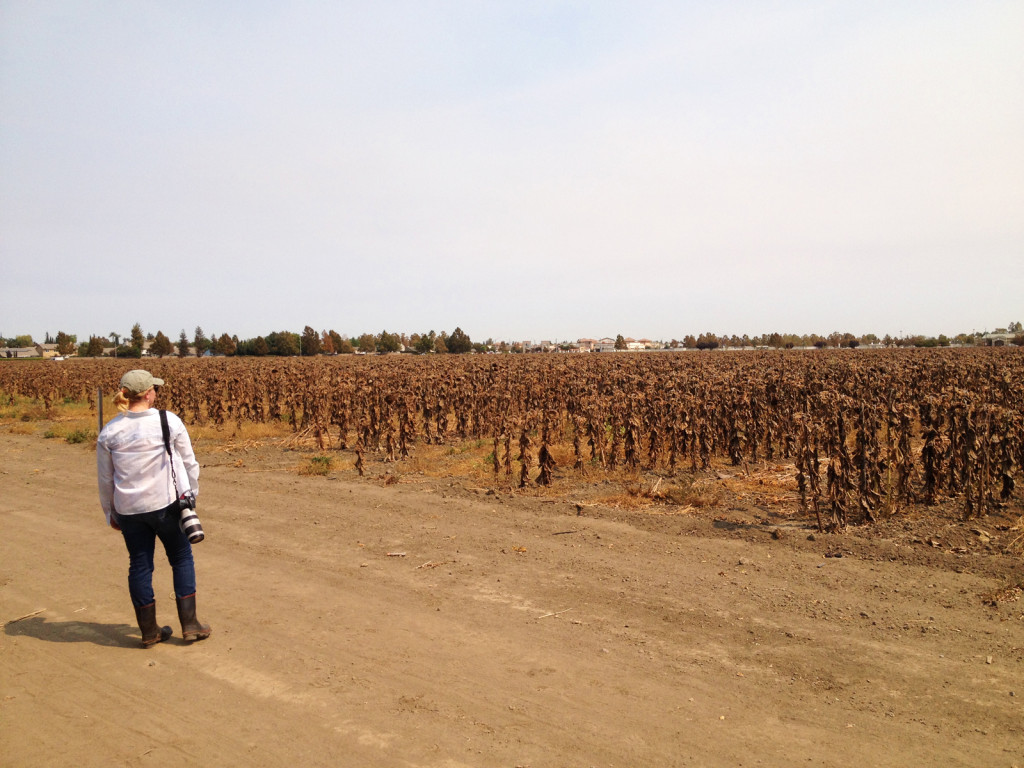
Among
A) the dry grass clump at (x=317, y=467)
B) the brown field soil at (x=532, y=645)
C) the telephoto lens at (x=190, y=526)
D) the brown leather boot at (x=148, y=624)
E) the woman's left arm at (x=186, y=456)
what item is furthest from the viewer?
the dry grass clump at (x=317, y=467)

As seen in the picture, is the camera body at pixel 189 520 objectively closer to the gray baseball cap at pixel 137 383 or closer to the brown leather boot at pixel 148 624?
the brown leather boot at pixel 148 624

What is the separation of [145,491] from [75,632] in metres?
1.72

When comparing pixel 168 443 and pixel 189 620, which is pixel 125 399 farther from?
pixel 189 620

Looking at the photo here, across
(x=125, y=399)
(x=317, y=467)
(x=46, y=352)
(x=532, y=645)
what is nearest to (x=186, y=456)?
(x=125, y=399)

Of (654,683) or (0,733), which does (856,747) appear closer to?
(654,683)

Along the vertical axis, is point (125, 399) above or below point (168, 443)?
above

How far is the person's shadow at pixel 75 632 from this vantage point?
552 cm

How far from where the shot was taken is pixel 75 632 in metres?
5.70

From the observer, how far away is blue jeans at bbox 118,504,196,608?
17.3ft

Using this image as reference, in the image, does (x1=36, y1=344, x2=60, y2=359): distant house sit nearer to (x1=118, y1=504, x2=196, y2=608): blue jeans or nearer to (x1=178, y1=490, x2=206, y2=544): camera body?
(x1=118, y1=504, x2=196, y2=608): blue jeans

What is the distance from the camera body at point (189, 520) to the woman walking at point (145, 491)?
0.15 ft

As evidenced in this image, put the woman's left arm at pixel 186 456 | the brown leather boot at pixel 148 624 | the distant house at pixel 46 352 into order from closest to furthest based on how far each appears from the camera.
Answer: the brown leather boot at pixel 148 624
the woman's left arm at pixel 186 456
the distant house at pixel 46 352

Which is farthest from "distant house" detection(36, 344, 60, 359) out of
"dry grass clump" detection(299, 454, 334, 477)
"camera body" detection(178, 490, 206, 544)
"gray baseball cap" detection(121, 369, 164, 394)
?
"camera body" detection(178, 490, 206, 544)

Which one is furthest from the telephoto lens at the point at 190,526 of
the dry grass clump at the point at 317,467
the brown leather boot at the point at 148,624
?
the dry grass clump at the point at 317,467
